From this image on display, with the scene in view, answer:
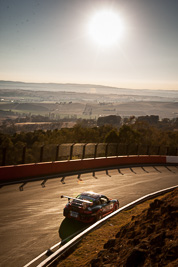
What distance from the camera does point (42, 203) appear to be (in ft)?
37.9

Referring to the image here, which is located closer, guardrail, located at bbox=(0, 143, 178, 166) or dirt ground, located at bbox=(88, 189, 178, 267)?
dirt ground, located at bbox=(88, 189, 178, 267)

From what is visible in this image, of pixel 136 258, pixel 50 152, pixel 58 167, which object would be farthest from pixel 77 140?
pixel 136 258

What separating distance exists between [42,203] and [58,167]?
7.16 meters

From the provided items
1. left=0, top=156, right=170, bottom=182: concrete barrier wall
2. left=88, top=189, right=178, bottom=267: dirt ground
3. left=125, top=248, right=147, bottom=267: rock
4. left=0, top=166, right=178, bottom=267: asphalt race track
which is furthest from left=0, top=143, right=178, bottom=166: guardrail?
left=125, top=248, right=147, bottom=267: rock

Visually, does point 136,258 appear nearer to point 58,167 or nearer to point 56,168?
point 56,168

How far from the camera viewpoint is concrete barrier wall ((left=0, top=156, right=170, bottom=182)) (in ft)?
51.1

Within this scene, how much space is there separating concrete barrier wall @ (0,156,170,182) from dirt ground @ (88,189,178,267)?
10.2 meters

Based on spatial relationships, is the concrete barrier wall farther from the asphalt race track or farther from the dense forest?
the asphalt race track

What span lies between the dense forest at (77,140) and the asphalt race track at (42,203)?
9.21ft

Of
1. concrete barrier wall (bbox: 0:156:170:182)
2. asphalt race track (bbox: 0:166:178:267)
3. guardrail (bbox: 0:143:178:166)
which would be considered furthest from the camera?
guardrail (bbox: 0:143:178:166)

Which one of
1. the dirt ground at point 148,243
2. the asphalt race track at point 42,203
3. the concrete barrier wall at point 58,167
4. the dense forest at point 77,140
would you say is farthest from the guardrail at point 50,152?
the dirt ground at point 148,243

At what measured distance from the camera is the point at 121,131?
205 ft

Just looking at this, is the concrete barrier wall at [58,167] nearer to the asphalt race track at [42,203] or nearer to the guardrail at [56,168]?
the guardrail at [56,168]

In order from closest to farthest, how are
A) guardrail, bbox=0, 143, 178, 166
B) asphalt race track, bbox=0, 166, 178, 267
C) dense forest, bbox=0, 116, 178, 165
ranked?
asphalt race track, bbox=0, 166, 178, 267
guardrail, bbox=0, 143, 178, 166
dense forest, bbox=0, 116, 178, 165
